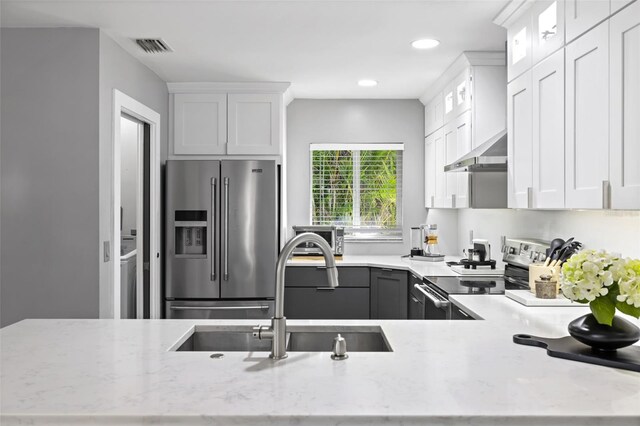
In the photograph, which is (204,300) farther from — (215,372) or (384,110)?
(215,372)

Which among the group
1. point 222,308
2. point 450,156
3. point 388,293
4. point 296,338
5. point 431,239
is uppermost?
point 450,156

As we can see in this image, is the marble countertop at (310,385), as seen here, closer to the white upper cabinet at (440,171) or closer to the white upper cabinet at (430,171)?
the white upper cabinet at (440,171)

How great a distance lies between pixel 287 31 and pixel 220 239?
1.80 meters

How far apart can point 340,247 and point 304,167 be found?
91 cm

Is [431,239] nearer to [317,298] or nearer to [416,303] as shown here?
[416,303]

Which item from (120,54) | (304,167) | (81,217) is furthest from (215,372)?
(304,167)

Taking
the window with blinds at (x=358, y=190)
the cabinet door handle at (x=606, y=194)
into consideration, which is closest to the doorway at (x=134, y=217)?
the window with blinds at (x=358, y=190)

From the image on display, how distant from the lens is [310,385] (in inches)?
49.3

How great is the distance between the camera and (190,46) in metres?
3.35

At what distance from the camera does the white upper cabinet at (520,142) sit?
252 cm

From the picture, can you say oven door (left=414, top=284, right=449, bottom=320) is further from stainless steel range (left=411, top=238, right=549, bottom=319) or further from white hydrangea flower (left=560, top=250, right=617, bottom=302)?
white hydrangea flower (left=560, top=250, right=617, bottom=302)

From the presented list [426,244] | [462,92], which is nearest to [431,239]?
[426,244]

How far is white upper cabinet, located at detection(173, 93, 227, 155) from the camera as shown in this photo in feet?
14.4

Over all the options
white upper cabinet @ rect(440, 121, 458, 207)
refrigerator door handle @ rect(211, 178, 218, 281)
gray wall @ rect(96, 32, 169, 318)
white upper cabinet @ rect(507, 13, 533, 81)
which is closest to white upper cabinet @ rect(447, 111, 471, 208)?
white upper cabinet @ rect(440, 121, 458, 207)
